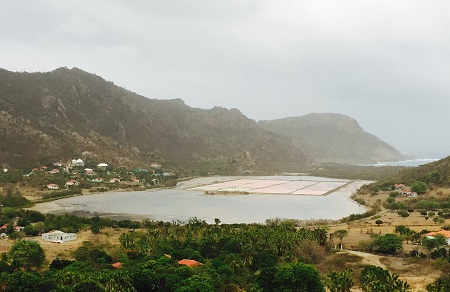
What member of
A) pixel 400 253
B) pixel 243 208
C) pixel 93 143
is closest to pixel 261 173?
pixel 93 143

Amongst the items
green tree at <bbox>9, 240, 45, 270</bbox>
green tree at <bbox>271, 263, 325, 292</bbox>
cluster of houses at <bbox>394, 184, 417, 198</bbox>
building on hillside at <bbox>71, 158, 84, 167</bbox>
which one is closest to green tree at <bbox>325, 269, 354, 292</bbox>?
green tree at <bbox>271, 263, 325, 292</bbox>

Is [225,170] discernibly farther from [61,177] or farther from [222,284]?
[222,284]

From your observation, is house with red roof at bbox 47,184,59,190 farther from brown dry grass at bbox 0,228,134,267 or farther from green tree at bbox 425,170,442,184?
green tree at bbox 425,170,442,184

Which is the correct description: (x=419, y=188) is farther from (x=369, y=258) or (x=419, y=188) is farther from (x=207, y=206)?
(x=369, y=258)

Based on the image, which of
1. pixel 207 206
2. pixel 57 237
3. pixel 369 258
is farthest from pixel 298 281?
pixel 207 206

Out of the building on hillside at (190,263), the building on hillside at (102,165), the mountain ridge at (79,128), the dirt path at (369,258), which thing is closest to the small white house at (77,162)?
the building on hillside at (102,165)
